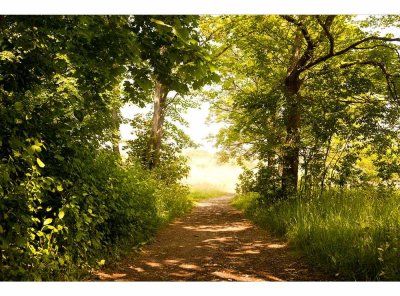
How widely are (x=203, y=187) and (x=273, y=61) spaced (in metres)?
15.5

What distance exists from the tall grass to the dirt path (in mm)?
307

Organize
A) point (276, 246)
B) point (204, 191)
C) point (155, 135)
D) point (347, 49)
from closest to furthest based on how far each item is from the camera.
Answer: point (276, 246) → point (347, 49) → point (155, 135) → point (204, 191)

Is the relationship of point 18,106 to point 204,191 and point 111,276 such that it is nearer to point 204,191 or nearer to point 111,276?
point 111,276

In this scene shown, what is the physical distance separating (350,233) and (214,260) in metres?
2.28

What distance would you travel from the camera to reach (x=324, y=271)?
4.69m

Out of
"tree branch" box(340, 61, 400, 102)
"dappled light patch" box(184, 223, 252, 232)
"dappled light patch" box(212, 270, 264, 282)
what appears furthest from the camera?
"dappled light patch" box(184, 223, 252, 232)

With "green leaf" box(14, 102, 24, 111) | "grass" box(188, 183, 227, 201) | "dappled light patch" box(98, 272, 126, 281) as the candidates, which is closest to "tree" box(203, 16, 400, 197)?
"dappled light patch" box(98, 272, 126, 281)

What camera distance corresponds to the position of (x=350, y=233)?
5012 millimetres

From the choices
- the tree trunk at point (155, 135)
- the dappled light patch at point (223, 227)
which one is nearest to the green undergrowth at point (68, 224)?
the dappled light patch at point (223, 227)

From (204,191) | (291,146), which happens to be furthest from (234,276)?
(204,191)

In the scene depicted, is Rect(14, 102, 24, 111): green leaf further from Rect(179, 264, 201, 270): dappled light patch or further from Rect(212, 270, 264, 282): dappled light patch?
Rect(212, 270, 264, 282): dappled light patch

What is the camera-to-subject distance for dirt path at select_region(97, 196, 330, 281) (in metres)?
4.82
